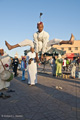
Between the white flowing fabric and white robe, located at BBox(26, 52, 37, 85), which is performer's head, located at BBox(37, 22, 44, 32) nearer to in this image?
the white flowing fabric

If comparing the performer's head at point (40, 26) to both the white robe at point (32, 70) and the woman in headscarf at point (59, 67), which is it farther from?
the woman in headscarf at point (59, 67)

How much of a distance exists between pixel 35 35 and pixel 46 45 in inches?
21.6

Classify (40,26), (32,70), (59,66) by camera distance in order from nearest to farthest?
(40,26), (32,70), (59,66)

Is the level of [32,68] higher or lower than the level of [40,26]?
lower

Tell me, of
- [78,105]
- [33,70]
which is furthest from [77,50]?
[78,105]

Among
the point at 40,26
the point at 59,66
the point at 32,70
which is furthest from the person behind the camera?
the point at 59,66

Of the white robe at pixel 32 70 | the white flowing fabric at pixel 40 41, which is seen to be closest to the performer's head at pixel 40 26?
the white flowing fabric at pixel 40 41

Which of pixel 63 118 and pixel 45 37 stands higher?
pixel 45 37

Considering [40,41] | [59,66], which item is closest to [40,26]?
[40,41]

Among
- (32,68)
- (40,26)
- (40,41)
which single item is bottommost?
(32,68)

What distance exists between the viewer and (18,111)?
3.43m

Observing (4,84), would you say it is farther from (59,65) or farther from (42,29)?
(59,65)

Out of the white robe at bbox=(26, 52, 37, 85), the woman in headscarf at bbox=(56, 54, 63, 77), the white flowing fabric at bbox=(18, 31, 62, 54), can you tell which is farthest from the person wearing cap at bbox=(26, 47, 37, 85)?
the woman in headscarf at bbox=(56, 54, 63, 77)

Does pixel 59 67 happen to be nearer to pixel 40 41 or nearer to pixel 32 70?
pixel 32 70
